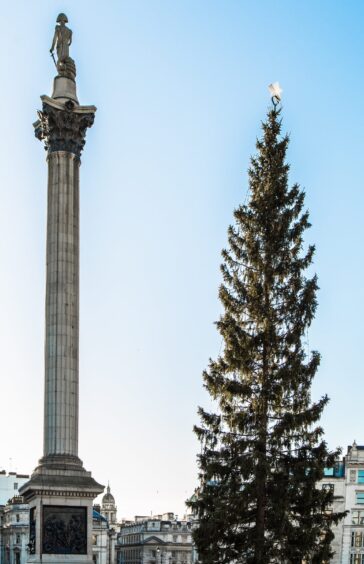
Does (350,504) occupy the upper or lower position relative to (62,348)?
lower

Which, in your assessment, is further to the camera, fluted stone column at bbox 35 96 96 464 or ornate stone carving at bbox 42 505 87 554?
fluted stone column at bbox 35 96 96 464

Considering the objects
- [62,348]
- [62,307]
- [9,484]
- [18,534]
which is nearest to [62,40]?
[62,307]

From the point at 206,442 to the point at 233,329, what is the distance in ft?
14.2

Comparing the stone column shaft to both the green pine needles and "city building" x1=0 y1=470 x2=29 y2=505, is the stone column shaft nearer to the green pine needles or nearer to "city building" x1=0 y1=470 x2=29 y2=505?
the green pine needles

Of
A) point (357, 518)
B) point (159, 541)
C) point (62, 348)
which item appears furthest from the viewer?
point (159, 541)

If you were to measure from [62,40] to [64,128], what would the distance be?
5370 millimetres

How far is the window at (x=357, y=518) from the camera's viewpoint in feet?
260

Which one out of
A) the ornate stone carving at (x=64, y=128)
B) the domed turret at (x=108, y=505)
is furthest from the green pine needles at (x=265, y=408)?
the domed turret at (x=108, y=505)

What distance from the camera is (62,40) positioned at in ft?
155

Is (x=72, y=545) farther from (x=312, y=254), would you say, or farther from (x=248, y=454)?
(x=312, y=254)

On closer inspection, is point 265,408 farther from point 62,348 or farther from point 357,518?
point 357,518

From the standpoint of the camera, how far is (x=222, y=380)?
3556 cm

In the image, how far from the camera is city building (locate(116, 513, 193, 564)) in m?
170

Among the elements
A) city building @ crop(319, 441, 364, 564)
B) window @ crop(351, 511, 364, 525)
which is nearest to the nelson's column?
city building @ crop(319, 441, 364, 564)
